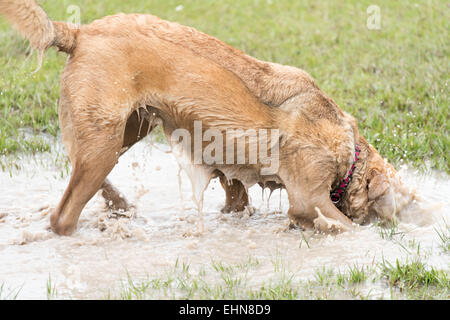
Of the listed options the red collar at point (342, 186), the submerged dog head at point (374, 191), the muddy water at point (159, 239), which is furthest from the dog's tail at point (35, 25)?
the submerged dog head at point (374, 191)

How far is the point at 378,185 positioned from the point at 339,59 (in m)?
4.34

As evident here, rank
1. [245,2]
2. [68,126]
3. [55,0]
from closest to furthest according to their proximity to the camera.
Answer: [68,126] → [55,0] → [245,2]

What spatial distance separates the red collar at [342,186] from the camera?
489cm

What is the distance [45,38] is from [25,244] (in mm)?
1440

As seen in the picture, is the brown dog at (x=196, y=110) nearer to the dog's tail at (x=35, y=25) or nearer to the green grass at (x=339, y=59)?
the dog's tail at (x=35, y=25)

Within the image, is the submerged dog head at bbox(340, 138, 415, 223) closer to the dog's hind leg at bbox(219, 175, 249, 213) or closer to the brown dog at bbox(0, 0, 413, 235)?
the brown dog at bbox(0, 0, 413, 235)

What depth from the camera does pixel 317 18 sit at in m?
10.8

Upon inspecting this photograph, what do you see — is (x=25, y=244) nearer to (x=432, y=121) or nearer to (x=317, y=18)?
(x=432, y=121)

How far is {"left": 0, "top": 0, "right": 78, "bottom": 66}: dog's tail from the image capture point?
4.36 metres

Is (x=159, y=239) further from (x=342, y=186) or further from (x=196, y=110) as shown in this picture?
(x=342, y=186)

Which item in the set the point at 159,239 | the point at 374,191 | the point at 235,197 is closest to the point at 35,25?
the point at 159,239

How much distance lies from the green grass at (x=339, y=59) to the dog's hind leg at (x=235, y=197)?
1743 millimetres

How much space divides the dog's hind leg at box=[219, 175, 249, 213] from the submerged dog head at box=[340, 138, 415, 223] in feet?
2.99
